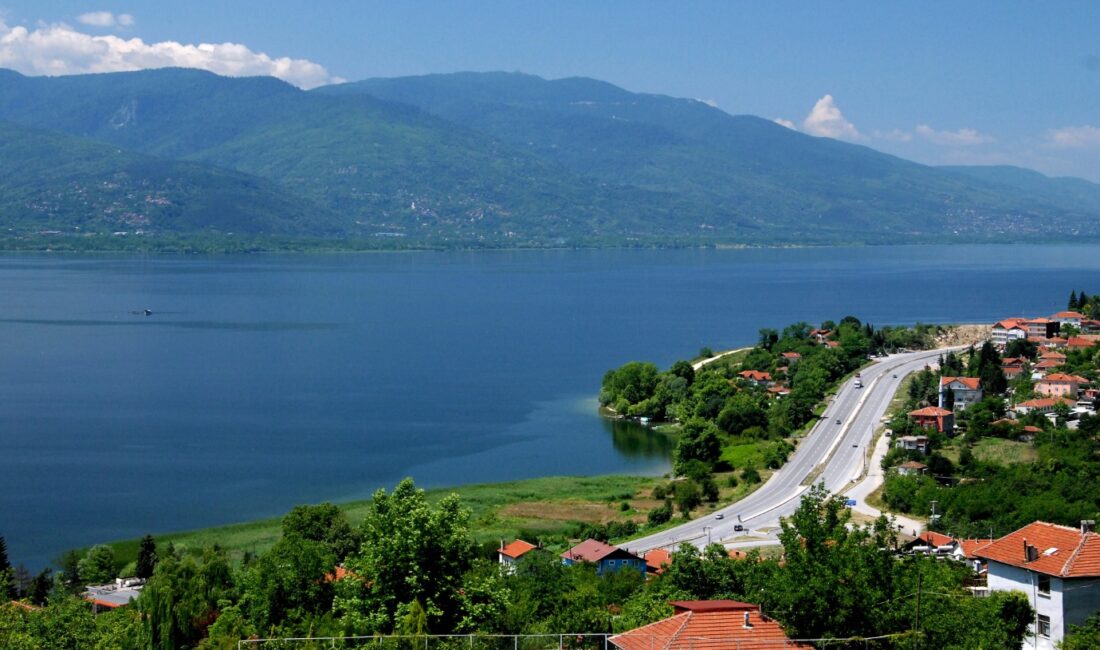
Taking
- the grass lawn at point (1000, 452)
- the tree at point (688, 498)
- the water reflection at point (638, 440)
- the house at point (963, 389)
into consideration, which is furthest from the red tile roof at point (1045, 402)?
the tree at point (688, 498)

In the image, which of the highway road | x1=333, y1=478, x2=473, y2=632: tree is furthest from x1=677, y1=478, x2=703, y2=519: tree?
x1=333, y1=478, x2=473, y2=632: tree

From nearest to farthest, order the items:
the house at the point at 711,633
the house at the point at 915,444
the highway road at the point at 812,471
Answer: the house at the point at 711,633
the highway road at the point at 812,471
the house at the point at 915,444

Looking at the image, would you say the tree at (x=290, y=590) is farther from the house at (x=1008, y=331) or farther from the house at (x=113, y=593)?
the house at (x=1008, y=331)

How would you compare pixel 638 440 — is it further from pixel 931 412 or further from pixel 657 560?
pixel 657 560

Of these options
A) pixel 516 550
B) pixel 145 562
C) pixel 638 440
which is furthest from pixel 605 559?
pixel 638 440

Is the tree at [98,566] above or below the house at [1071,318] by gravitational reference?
below
